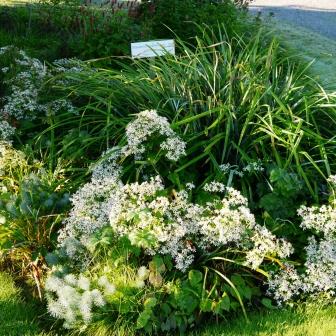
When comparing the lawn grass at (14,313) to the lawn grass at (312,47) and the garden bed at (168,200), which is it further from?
the lawn grass at (312,47)

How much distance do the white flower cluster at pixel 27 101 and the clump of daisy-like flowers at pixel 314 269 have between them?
1883 millimetres

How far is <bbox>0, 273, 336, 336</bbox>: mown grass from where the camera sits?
2.84 metres

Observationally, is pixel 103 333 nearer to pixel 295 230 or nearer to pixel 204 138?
pixel 295 230

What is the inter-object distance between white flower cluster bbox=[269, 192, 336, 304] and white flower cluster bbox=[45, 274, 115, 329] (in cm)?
92

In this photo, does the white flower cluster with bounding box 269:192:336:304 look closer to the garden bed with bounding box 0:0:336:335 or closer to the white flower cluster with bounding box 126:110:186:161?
the garden bed with bounding box 0:0:336:335

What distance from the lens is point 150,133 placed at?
3283 mm

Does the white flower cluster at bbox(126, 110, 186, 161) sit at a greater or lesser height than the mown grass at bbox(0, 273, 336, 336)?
greater

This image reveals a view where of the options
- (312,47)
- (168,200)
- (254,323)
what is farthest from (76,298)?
(312,47)

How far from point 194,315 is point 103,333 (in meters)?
0.48

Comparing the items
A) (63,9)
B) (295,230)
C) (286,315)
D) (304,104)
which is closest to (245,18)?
(63,9)

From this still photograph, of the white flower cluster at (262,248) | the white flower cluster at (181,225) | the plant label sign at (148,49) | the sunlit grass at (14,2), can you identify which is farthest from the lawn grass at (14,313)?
the sunlit grass at (14,2)

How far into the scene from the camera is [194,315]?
2.96 metres

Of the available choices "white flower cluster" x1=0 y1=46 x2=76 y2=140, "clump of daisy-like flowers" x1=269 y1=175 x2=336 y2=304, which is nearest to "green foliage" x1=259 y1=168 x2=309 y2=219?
"clump of daisy-like flowers" x1=269 y1=175 x2=336 y2=304

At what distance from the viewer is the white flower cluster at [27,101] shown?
4.07 meters
